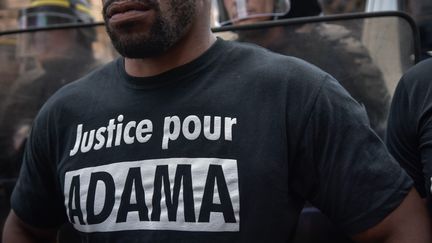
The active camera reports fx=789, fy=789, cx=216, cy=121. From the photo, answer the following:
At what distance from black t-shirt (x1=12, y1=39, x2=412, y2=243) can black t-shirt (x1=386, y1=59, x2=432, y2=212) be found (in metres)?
0.14

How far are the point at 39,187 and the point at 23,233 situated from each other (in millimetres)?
164

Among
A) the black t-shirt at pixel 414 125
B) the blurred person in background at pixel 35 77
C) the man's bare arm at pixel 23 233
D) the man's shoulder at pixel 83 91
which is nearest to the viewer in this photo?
the black t-shirt at pixel 414 125

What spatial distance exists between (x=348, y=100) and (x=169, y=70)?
42 cm

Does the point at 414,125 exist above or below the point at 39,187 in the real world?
above

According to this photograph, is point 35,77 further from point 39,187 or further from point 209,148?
point 209,148

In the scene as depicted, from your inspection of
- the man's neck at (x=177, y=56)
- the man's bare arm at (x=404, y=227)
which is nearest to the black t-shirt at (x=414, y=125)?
the man's bare arm at (x=404, y=227)

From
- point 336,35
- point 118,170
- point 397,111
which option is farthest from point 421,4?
point 118,170

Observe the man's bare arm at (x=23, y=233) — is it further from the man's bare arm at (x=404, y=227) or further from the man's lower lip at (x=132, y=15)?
the man's bare arm at (x=404, y=227)

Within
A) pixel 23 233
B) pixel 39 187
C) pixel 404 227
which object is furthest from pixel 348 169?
pixel 23 233

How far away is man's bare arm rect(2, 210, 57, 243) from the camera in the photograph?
2074mm

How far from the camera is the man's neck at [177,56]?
1.84 m

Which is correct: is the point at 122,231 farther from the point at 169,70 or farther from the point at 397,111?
the point at 397,111

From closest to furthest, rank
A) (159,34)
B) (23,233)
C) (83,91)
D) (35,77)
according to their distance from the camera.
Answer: (159,34), (83,91), (23,233), (35,77)

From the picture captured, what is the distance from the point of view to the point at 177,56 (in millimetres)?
1839
